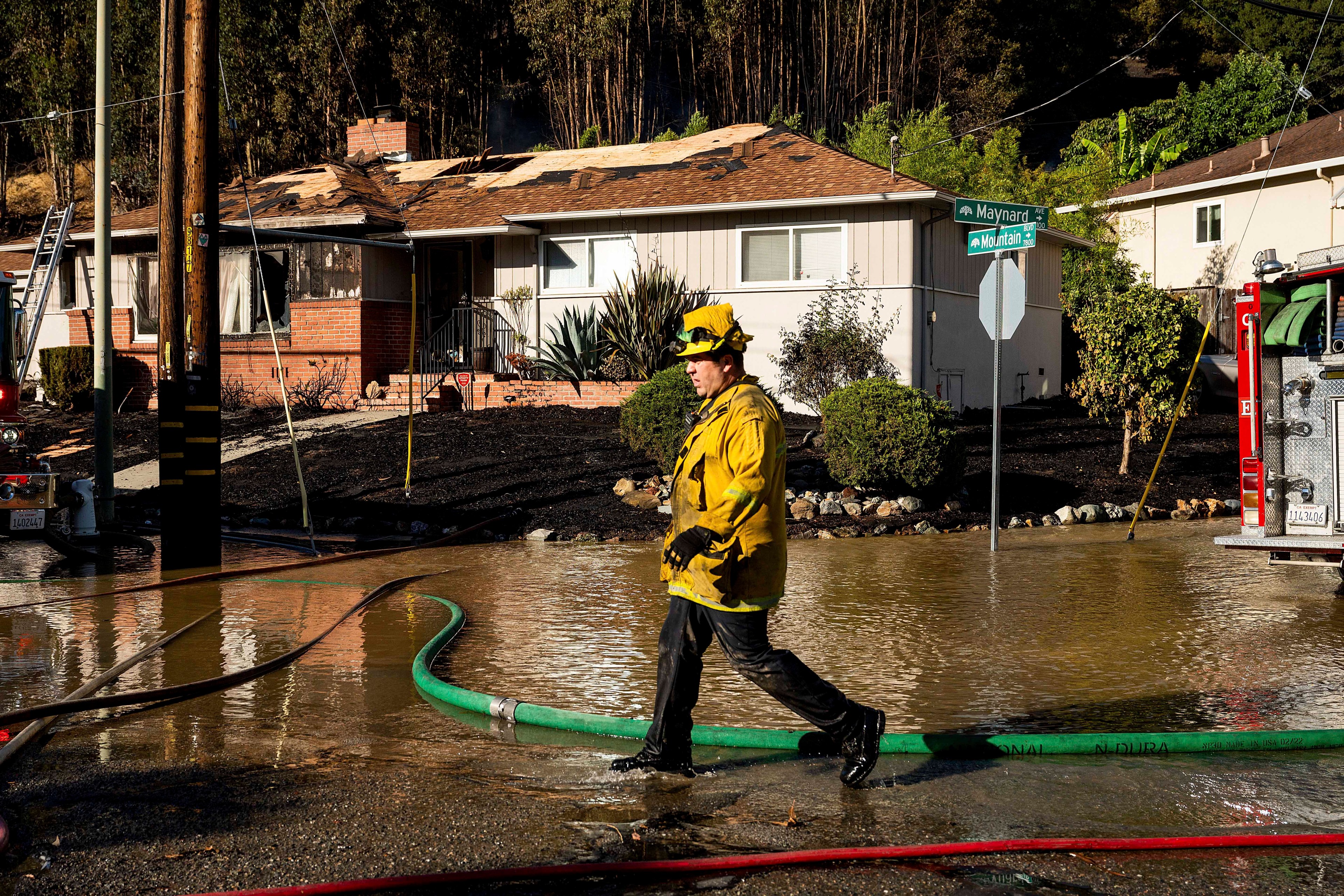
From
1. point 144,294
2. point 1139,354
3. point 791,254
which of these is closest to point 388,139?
point 144,294

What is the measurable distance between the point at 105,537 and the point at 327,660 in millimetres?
6568

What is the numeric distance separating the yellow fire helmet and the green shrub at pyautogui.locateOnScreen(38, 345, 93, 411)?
23137 mm

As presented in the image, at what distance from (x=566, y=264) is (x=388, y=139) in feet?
29.0

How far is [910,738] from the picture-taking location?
5.25m

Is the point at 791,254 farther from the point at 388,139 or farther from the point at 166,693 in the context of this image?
the point at 166,693

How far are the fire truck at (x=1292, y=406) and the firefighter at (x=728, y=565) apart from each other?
5.92m

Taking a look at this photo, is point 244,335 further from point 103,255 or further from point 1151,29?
point 1151,29

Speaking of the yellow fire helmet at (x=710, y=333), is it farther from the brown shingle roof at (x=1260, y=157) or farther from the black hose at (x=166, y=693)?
the brown shingle roof at (x=1260, y=157)

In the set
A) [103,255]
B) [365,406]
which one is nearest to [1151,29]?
[365,406]

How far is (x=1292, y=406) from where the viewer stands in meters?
9.90

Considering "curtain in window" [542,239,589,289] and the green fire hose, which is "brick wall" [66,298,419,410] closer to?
"curtain in window" [542,239,589,289]

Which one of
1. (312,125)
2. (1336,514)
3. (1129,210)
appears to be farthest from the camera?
(312,125)

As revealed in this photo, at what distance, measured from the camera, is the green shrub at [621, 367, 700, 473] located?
14695 mm

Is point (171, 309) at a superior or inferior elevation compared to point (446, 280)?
inferior
